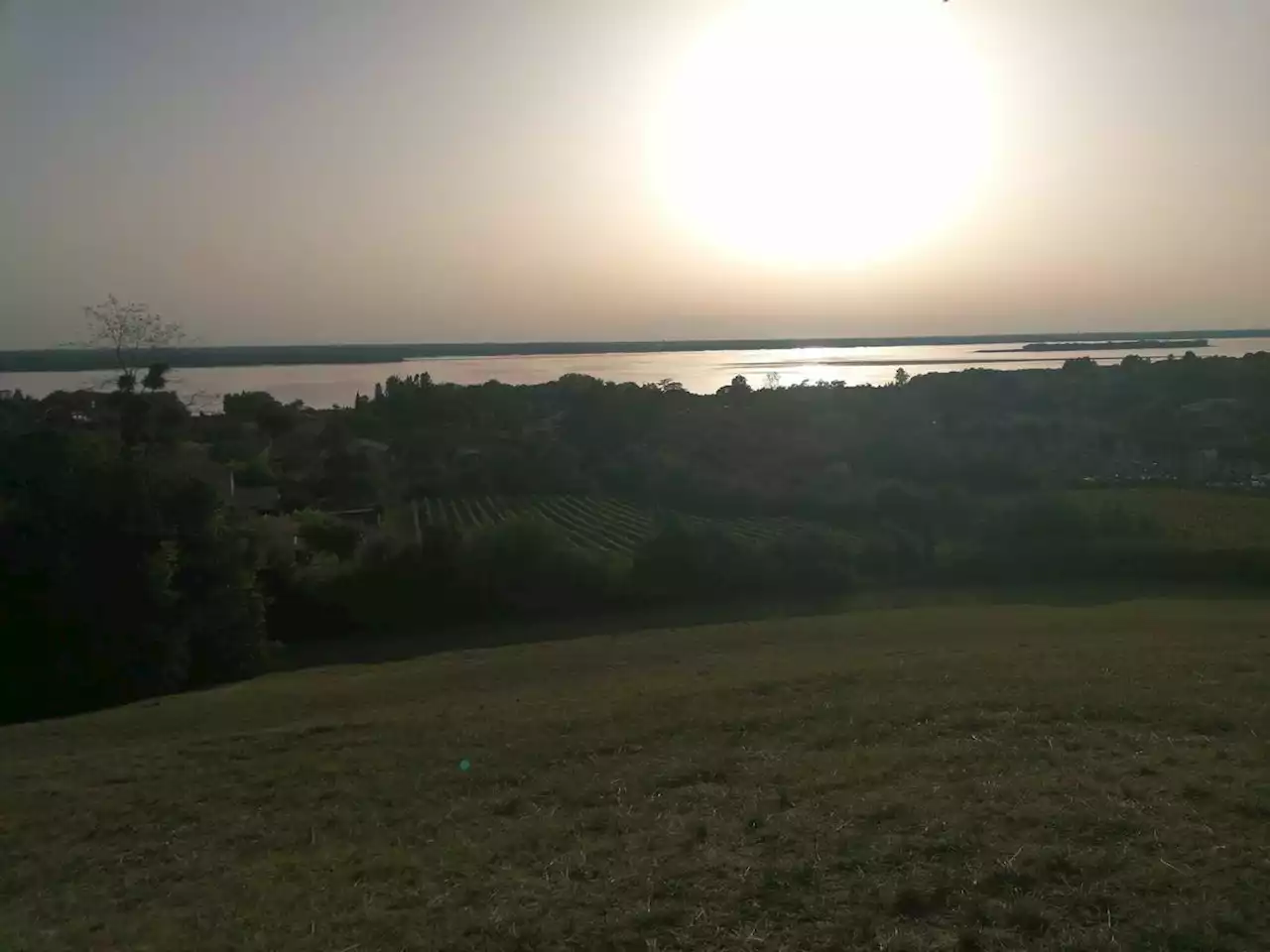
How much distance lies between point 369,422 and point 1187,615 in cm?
5779

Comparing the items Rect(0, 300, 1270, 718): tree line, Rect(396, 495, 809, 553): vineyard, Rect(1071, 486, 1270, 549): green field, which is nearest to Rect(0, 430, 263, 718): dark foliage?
Rect(0, 300, 1270, 718): tree line

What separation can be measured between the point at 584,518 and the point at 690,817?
38.5m

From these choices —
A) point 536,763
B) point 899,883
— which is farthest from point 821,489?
point 899,883

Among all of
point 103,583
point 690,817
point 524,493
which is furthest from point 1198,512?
point 690,817

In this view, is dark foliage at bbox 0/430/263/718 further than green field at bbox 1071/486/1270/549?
No

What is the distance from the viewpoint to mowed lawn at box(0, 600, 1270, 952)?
18.3 feet

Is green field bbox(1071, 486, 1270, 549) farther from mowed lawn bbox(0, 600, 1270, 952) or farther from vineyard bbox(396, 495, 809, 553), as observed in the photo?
mowed lawn bbox(0, 600, 1270, 952)

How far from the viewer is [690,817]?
7.35 meters

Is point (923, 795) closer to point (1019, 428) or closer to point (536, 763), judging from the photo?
point (536, 763)

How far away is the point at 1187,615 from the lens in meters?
21.5

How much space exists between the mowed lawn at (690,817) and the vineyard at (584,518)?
22815 mm

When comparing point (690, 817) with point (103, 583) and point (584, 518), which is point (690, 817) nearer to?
point (103, 583)

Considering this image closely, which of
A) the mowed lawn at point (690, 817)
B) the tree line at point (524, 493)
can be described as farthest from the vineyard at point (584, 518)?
the mowed lawn at point (690, 817)

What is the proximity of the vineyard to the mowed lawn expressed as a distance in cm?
2281
